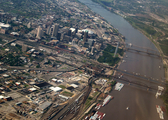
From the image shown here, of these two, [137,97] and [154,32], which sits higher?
[154,32]

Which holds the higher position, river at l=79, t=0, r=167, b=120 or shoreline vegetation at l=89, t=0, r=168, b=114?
shoreline vegetation at l=89, t=0, r=168, b=114

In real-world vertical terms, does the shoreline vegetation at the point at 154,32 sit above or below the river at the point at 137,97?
above

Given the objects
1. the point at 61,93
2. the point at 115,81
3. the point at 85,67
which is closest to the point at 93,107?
the point at 61,93

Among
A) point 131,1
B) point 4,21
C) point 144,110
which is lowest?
point 144,110

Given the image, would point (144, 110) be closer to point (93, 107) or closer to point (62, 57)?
point (93, 107)

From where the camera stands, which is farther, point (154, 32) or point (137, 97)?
point (154, 32)

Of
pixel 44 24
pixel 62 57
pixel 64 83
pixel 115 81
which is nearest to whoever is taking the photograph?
pixel 64 83

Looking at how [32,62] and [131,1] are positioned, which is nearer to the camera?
[32,62]

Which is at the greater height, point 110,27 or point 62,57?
point 110,27

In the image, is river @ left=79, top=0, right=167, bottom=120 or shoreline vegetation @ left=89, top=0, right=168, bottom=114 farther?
shoreline vegetation @ left=89, top=0, right=168, bottom=114

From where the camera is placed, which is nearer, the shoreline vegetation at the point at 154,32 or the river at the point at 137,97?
the river at the point at 137,97

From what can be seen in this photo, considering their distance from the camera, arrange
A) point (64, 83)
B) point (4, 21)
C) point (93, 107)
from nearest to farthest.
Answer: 1. point (93, 107)
2. point (64, 83)
3. point (4, 21)
